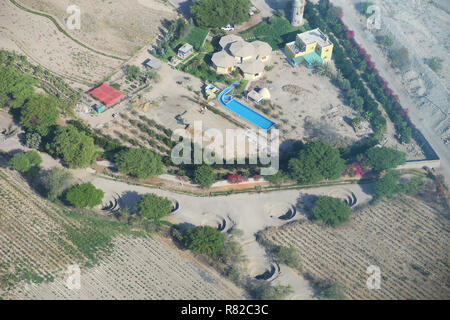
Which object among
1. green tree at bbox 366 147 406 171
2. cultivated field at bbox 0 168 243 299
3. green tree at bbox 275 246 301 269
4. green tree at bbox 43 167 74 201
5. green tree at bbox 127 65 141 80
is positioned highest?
green tree at bbox 366 147 406 171

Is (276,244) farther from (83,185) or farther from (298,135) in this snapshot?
(83,185)

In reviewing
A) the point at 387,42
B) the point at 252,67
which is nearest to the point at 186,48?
the point at 252,67

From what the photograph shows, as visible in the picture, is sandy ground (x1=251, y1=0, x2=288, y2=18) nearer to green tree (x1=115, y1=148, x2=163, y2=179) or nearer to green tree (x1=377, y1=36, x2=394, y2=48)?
green tree (x1=377, y1=36, x2=394, y2=48)

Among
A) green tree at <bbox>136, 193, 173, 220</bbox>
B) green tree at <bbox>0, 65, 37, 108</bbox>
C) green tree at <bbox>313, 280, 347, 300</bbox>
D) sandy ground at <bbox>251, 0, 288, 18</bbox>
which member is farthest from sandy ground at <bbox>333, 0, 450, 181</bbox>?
green tree at <bbox>0, 65, 37, 108</bbox>

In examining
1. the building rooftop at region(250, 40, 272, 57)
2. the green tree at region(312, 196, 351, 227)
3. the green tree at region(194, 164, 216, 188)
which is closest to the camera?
the green tree at region(312, 196, 351, 227)

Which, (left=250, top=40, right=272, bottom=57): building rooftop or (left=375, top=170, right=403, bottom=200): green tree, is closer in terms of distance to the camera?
(left=375, top=170, right=403, bottom=200): green tree

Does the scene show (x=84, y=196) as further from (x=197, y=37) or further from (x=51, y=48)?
(x=197, y=37)
